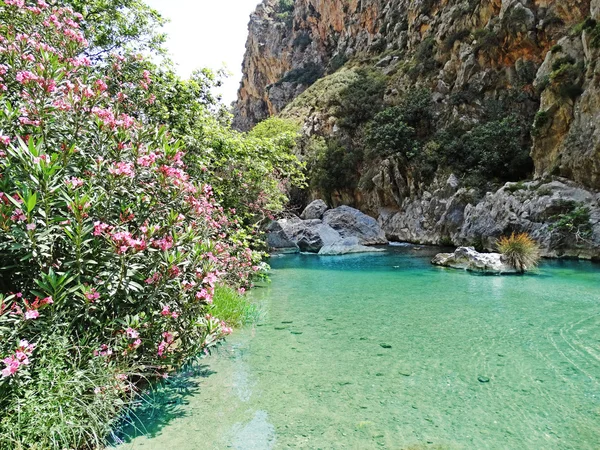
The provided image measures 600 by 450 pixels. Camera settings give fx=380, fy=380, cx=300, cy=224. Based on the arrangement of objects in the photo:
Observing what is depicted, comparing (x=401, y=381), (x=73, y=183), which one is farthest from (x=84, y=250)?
(x=401, y=381)

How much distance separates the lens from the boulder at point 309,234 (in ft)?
78.7

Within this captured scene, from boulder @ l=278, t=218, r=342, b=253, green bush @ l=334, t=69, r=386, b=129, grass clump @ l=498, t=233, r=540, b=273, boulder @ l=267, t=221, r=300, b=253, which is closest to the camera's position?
grass clump @ l=498, t=233, r=540, b=273

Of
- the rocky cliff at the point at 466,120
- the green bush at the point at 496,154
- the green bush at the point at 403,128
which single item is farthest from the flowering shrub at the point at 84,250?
the green bush at the point at 403,128

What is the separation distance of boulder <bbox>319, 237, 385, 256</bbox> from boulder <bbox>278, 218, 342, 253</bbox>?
84 centimetres

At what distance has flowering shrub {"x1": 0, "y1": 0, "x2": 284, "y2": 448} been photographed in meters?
2.62

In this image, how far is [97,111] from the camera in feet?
11.3

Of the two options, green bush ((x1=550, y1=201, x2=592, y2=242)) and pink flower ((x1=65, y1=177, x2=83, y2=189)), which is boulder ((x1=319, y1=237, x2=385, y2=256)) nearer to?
green bush ((x1=550, y1=201, x2=592, y2=242))

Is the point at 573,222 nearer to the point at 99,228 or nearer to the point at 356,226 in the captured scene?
the point at 356,226

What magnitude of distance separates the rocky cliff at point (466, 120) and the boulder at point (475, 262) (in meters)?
5.07

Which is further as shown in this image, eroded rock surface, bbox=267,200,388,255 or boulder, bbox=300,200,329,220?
boulder, bbox=300,200,329,220

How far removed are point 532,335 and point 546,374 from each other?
5.23ft

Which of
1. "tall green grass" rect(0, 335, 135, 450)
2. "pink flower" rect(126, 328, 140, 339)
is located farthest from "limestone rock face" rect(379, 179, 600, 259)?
"tall green grass" rect(0, 335, 135, 450)

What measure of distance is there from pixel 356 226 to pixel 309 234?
4.20 metres

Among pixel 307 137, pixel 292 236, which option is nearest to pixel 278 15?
pixel 307 137
